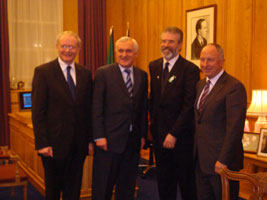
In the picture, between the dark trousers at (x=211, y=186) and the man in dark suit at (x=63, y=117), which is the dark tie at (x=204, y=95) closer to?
the dark trousers at (x=211, y=186)

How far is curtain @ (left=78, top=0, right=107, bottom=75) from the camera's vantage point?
25.0 feet

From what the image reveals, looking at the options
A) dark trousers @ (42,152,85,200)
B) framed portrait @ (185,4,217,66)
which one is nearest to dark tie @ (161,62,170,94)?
dark trousers @ (42,152,85,200)

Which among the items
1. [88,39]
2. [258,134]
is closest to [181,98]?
[258,134]

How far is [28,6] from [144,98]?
191 inches

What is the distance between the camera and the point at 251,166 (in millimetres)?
4352

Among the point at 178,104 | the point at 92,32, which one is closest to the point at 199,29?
the point at 178,104

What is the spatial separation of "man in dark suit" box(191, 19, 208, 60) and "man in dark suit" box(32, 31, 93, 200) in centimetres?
284

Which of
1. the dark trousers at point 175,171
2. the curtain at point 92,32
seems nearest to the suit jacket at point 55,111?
the dark trousers at point 175,171

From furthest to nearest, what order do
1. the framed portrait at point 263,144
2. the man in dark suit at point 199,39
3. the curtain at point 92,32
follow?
the curtain at point 92,32 < the man in dark suit at point 199,39 < the framed portrait at point 263,144

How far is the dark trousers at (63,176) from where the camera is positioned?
9.87ft

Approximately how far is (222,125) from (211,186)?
0.48m

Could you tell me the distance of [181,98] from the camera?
10.5ft

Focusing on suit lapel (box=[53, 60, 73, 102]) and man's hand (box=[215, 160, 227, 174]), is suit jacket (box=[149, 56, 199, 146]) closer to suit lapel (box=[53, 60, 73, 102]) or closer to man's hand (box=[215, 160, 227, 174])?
man's hand (box=[215, 160, 227, 174])

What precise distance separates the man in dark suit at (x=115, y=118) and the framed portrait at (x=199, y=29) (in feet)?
8.23
